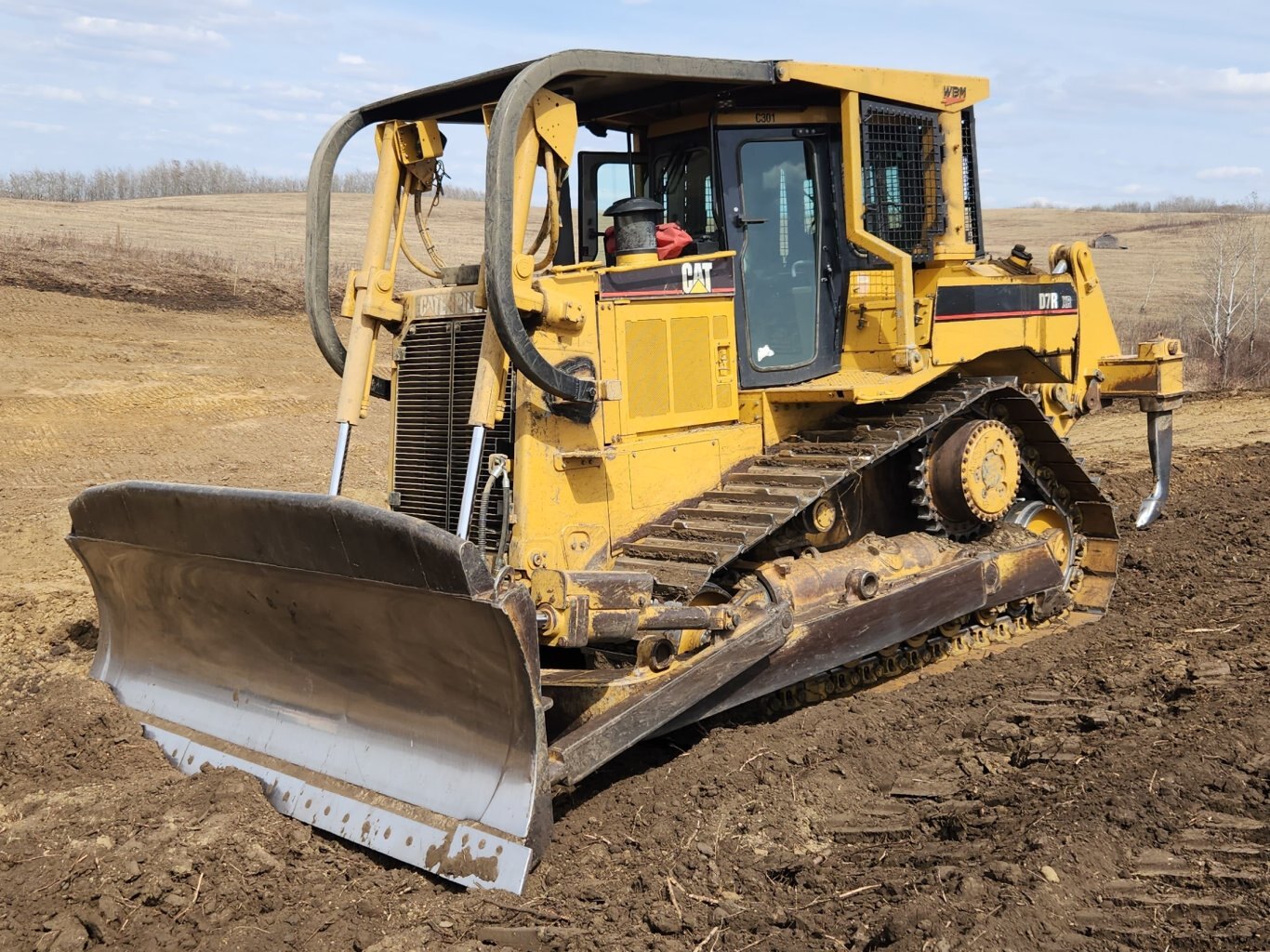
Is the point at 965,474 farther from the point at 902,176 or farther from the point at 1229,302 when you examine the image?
the point at 1229,302

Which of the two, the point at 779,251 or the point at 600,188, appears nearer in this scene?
the point at 779,251

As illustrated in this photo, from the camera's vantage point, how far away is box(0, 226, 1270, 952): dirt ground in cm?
421

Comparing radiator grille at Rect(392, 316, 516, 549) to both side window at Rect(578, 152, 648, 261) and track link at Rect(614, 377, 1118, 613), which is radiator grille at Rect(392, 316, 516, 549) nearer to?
track link at Rect(614, 377, 1118, 613)

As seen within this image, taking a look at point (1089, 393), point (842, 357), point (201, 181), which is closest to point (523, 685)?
point (842, 357)

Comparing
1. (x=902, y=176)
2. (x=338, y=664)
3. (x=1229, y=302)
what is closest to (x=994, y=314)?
(x=902, y=176)

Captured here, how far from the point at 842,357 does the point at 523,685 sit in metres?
3.14

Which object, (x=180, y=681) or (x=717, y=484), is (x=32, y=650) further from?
(x=717, y=484)

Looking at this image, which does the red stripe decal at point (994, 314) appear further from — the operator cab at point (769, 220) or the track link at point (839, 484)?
the operator cab at point (769, 220)

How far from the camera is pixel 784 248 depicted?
682 centimetres

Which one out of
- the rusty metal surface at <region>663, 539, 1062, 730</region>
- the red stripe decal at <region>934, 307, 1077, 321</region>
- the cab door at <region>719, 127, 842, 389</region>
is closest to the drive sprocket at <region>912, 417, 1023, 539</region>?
the rusty metal surface at <region>663, 539, 1062, 730</region>

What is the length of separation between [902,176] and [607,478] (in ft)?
9.01

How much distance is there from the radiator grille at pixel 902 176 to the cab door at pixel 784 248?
0.73 feet

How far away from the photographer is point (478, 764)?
498 centimetres

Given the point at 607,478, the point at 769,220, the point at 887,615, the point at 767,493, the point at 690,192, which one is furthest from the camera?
the point at 690,192
